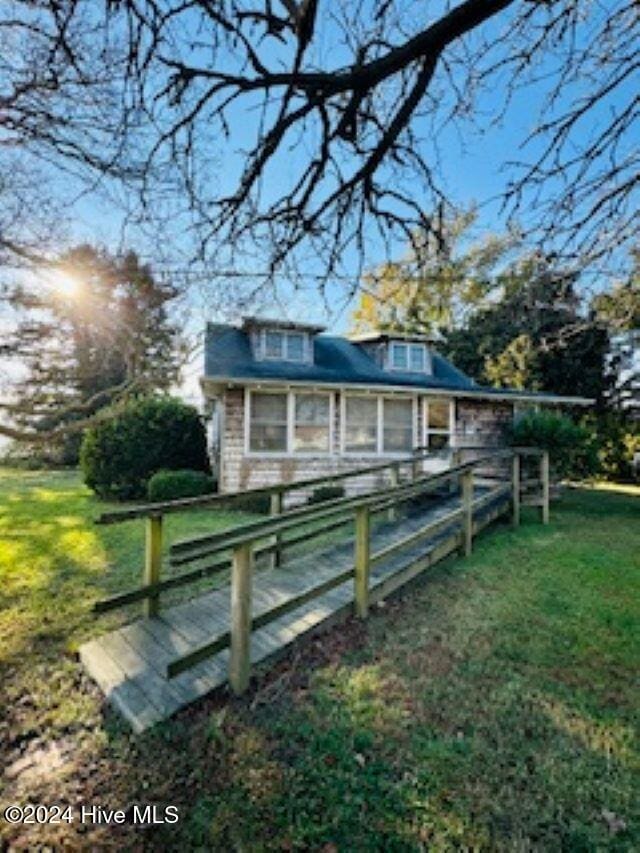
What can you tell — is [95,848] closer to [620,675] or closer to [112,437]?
[620,675]

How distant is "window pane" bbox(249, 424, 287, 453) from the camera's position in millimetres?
11672

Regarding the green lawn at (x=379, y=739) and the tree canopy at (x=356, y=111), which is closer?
the green lawn at (x=379, y=739)

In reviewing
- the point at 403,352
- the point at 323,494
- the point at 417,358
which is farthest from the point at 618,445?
the point at 323,494

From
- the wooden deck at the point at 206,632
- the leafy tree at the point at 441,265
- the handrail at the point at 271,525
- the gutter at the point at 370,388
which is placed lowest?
the wooden deck at the point at 206,632

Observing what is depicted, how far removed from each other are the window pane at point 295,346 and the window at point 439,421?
4077 millimetres

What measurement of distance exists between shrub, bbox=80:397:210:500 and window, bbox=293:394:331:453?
3.33 meters

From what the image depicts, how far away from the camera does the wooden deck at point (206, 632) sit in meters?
3.09

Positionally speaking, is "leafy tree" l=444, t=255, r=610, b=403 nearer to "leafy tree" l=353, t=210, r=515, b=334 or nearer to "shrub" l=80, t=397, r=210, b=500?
"leafy tree" l=353, t=210, r=515, b=334

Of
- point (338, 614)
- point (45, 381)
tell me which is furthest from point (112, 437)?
point (338, 614)

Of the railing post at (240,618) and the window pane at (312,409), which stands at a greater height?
the window pane at (312,409)

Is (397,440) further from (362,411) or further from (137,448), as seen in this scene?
(137,448)

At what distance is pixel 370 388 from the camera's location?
1217 cm

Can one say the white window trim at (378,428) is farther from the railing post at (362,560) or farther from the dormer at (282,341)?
the railing post at (362,560)

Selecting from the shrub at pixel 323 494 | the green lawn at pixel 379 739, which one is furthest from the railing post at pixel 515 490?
the shrub at pixel 323 494
